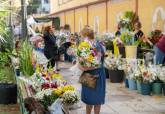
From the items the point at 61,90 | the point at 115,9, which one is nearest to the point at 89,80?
the point at 61,90

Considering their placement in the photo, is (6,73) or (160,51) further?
(160,51)

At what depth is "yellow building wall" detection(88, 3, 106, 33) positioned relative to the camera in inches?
880

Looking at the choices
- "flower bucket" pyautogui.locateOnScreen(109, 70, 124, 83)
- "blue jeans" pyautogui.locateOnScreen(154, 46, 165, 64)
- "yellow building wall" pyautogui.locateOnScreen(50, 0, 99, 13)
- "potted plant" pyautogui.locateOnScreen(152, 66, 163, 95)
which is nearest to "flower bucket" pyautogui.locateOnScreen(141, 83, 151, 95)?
"potted plant" pyautogui.locateOnScreen(152, 66, 163, 95)

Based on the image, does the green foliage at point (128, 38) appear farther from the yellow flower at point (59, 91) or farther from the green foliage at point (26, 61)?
the yellow flower at point (59, 91)

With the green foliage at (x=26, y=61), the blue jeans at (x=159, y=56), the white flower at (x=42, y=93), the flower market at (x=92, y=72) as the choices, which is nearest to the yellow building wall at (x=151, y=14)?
the flower market at (x=92, y=72)

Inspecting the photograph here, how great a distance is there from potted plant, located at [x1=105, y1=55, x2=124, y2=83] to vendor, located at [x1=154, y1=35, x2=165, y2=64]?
149 cm

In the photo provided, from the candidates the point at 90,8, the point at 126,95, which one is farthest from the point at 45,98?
the point at 90,8

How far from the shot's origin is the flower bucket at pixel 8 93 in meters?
8.60

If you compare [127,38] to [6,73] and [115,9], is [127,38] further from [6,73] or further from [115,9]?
[115,9]

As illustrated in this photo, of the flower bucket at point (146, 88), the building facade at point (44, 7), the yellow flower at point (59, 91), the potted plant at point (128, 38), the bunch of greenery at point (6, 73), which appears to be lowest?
the flower bucket at point (146, 88)

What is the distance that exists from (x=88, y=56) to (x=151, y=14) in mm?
9145

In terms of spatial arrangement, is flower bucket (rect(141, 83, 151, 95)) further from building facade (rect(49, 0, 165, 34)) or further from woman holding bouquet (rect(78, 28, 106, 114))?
building facade (rect(49, 0, 165, 34))

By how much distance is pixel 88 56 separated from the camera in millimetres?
7262

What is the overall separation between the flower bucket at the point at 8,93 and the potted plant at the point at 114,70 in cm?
421
